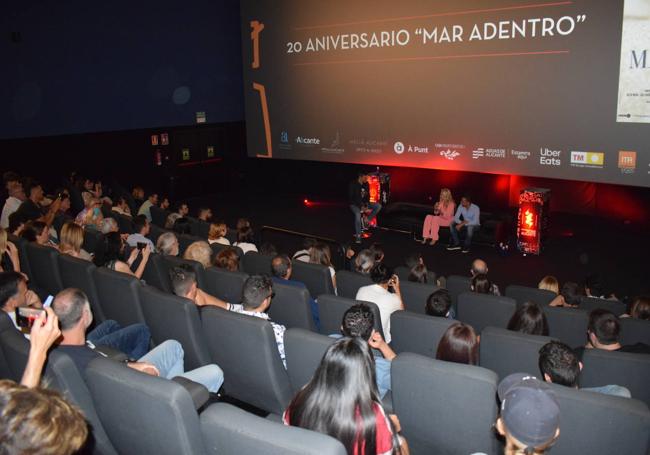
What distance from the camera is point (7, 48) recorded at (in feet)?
32.9

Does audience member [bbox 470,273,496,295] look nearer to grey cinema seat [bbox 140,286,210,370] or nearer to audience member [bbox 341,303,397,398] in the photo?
audience member [bbox 341,303,397,398]

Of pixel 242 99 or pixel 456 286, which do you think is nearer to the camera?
pixel 456 286

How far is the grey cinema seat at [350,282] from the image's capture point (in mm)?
5734

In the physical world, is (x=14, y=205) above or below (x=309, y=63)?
below

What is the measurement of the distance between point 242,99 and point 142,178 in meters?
3.11

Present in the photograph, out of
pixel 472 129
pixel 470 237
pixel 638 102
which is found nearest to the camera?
pixel 638 102

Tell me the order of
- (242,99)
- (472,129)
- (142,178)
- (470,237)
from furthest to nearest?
1. (242,99)
2. (142,178)
3. (470,237)
4. (472,129)

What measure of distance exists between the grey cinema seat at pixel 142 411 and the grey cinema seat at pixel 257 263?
3.32 metres

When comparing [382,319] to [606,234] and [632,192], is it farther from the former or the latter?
[632,192]

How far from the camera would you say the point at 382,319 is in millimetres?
4848

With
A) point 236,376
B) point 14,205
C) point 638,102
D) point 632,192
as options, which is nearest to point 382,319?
point 236,376

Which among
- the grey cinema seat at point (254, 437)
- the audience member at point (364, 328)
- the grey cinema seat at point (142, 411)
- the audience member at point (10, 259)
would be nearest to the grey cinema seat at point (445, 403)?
the audience member at point (364, 328)

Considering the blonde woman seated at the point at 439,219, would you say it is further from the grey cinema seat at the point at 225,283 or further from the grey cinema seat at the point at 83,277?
the grey cinema seat at the point at 83,277

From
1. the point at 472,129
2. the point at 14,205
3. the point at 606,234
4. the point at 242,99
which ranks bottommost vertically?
the point at 606,234
